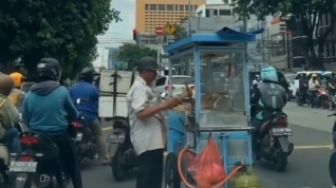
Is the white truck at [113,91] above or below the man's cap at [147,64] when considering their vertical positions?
below

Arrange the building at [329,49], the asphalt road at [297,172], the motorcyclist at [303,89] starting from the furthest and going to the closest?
1. the building at [329,49]
2. the motorcyclist at [303,89]
3. the asphalt road at [297,172]

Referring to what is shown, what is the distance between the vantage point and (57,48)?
74.2 ft

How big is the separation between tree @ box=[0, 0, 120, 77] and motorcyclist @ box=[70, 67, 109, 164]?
11.3m

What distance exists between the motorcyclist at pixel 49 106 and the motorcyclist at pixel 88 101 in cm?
367

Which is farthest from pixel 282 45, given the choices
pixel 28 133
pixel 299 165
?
pixel 28 133

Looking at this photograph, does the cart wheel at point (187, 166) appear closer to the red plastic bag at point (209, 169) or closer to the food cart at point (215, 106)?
the food cart at point (215, 106)

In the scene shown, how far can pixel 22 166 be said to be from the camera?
5824 mm

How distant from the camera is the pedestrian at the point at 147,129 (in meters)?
5.72

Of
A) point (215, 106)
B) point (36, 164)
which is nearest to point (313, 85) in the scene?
point (215, 106)

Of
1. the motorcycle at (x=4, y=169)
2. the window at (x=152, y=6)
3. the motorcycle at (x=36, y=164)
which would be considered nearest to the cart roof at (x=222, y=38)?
the motorcycle at (x=36, y=164)

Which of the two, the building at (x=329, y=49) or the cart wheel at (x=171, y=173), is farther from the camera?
the building at (x=329, y=49)

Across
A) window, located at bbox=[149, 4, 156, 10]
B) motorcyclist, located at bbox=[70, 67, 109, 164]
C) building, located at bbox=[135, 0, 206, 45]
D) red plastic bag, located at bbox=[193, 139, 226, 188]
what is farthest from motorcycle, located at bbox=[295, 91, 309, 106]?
window, located at bbox=[149, 4, 156, 10]

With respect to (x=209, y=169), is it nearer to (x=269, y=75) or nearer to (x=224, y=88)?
(x=224, y=88)

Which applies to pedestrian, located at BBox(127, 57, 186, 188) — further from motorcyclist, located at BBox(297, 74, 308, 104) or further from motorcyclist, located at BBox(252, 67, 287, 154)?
motorcyclist, located at BBox(297, 74, 308, 104)
